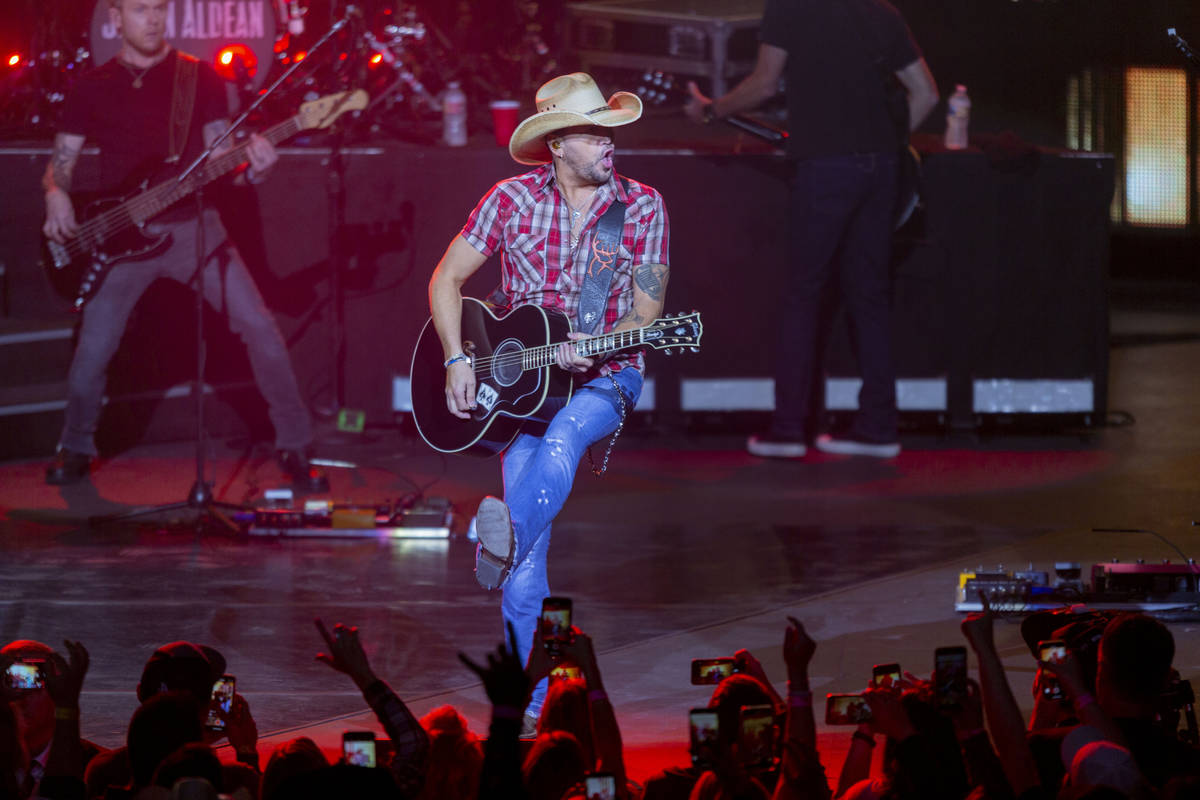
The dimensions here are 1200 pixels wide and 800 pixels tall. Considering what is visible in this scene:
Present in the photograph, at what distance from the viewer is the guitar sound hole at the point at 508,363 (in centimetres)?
549

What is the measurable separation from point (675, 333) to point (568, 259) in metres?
0.51

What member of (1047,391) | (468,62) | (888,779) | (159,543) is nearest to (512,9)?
(468,62)

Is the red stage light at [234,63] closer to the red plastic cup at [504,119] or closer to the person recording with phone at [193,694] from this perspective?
the red plastic cup at [504,119]

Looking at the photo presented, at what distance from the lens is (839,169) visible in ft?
31.1

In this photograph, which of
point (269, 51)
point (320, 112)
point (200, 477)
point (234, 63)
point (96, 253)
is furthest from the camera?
point (269, 51)

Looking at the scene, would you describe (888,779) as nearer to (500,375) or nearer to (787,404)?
(500,375)

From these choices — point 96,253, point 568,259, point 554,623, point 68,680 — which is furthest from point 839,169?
point 68,680

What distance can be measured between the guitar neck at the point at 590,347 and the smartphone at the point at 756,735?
5.68 feet

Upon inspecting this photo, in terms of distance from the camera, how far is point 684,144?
10.6 m

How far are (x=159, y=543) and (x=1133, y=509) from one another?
4950 millimetres

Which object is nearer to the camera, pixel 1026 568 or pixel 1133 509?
pixel 1026 568

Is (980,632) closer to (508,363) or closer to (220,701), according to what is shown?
(220,701)

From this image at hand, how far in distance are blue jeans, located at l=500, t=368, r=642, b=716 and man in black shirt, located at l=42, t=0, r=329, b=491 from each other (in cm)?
364

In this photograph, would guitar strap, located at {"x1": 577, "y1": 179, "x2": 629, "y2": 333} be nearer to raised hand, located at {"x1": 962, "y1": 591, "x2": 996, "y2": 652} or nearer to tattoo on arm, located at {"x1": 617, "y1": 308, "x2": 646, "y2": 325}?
tattoo on arm, located at {"x1": 617, "y1": 308, "x2": 646, "y2": 325}
